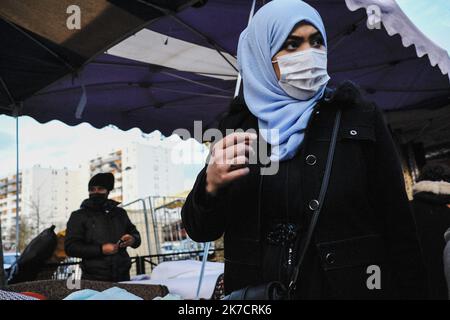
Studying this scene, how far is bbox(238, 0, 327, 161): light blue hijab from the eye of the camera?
3.81ft

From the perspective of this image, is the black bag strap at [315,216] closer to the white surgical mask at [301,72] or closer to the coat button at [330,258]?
the coat button at [330,258]

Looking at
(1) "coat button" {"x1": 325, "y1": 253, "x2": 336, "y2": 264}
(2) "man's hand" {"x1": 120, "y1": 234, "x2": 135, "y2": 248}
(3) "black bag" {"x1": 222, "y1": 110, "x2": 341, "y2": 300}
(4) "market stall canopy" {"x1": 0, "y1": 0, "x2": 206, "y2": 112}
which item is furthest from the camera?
(2) "man's hand" {"x1": 120, "y1": 234, "x2": 135, "y2": 248}

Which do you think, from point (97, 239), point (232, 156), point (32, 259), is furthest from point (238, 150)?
point (32, 259)

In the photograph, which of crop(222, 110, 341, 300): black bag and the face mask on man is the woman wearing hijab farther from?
the face mask on man

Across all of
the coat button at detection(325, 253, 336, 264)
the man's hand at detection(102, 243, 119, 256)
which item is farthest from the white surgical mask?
the man's hand at detection(102, 243, 119, 256)

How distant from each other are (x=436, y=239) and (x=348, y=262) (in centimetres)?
234

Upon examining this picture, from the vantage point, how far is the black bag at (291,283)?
0.92 metres

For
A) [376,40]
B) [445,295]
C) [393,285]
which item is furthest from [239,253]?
[376,40]

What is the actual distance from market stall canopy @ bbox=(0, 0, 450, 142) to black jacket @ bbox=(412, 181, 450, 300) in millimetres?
1272

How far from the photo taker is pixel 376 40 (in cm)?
514

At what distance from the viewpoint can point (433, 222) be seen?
301cm

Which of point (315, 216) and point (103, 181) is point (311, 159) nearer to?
point (315, 216)

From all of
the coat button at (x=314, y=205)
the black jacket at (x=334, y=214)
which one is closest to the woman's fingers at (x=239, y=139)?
the black jacket at (x=334, y=214)
